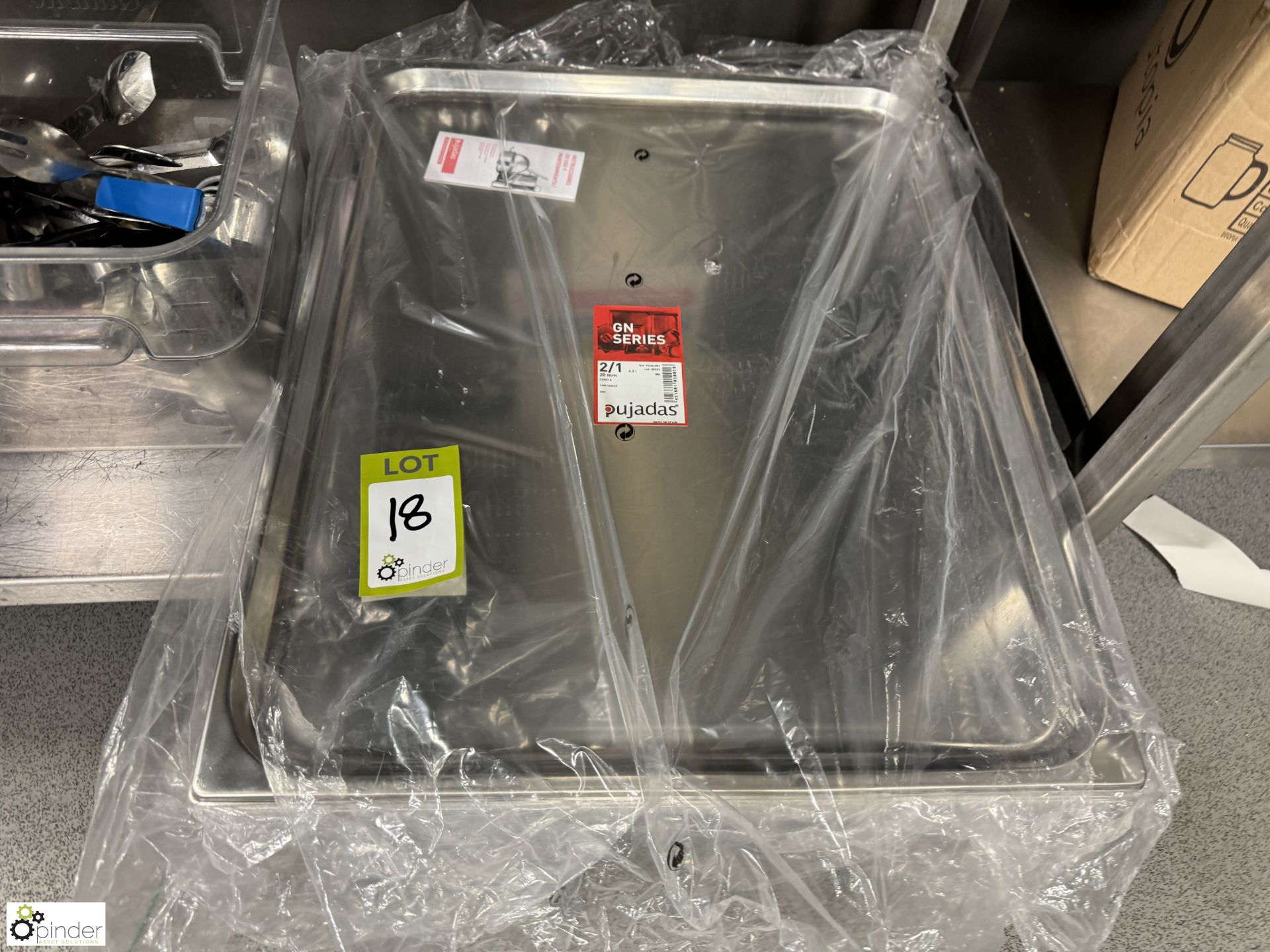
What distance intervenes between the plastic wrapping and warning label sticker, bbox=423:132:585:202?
0.01 m

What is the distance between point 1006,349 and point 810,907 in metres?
0.41

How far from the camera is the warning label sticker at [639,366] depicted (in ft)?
2.08

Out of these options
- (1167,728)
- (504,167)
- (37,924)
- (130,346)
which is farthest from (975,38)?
(37,924)

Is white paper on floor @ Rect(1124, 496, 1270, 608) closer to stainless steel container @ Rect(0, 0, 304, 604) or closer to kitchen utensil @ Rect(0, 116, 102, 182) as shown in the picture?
stainless steel container @ Rect(0, 0, 304, 604)

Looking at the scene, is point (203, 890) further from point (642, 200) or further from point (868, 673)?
point (642, 200)

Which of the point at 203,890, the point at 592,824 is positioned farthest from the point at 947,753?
the point at 203,890

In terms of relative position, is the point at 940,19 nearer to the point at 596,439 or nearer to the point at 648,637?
→ the point at 596,439

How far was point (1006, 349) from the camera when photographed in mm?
668

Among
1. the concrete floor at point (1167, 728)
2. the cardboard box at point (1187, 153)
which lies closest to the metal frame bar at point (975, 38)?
the cardboard box at point (1187, 153)

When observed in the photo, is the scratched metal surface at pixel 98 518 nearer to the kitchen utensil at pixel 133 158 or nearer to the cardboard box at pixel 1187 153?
the kitchen utensil at pixel 133 158

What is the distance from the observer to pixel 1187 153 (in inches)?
26.7

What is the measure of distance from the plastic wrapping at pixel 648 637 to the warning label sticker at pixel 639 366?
0.04ft

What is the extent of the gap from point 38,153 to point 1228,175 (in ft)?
2.75

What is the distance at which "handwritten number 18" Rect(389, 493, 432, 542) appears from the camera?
1.87 ft
